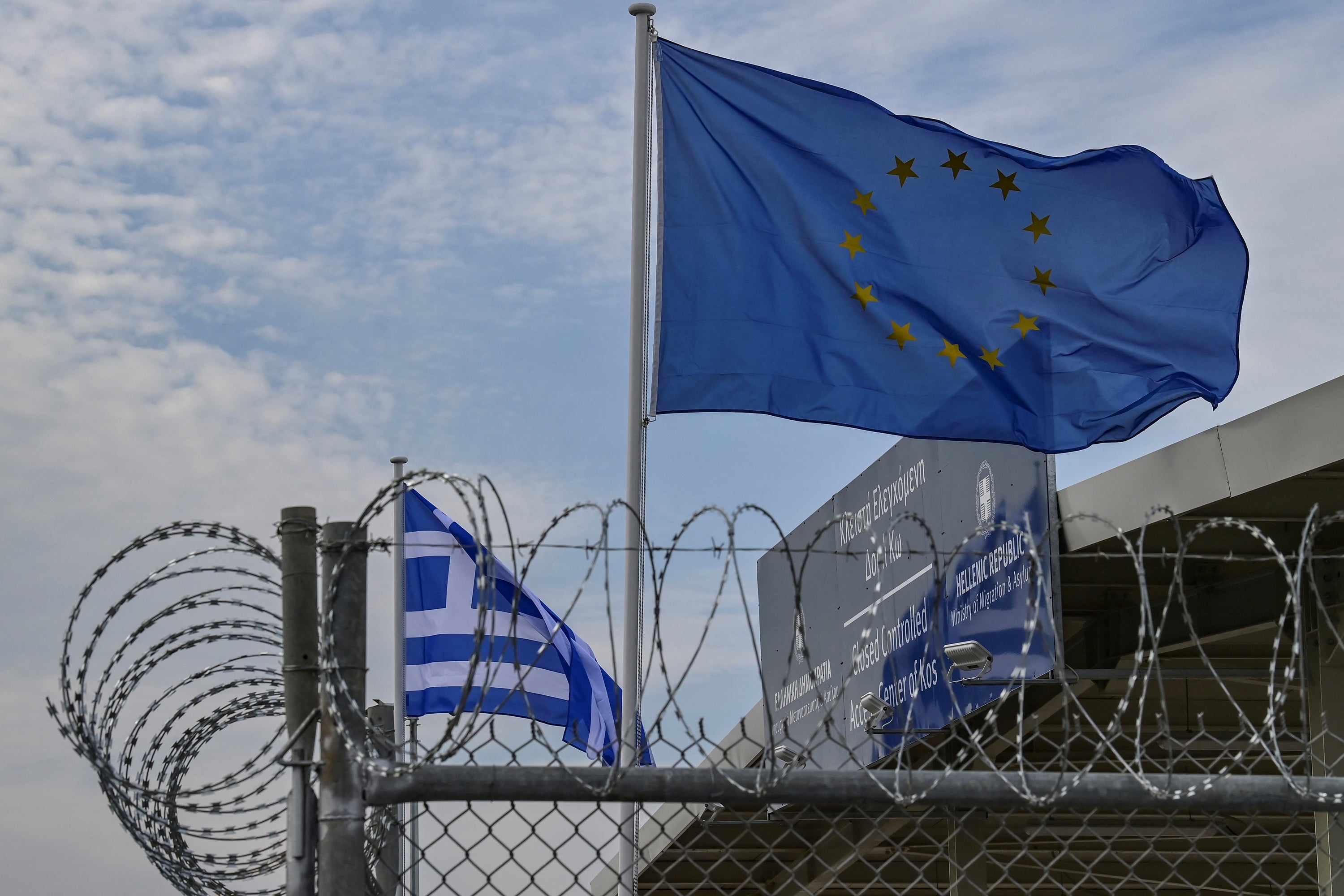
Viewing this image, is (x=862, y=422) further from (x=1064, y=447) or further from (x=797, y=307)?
(x=1064, y=447)

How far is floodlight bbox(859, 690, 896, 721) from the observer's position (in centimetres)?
746

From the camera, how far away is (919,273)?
27.7ft

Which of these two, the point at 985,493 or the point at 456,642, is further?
the point at 456,642

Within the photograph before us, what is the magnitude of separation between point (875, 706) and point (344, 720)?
6.98 m

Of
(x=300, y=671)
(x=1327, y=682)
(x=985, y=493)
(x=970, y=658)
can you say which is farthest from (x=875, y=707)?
(x=300, y=671)

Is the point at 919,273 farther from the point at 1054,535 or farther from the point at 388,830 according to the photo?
the point at 388,830

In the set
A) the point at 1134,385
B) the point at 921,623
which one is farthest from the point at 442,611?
the point at 1134,385

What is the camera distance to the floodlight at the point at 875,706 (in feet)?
24.5

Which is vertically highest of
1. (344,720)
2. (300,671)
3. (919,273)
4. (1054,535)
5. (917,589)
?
(919,273)

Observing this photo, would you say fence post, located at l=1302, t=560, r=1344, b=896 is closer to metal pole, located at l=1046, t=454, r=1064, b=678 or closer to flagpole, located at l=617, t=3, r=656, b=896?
metal pole, located at l=1046, t=454, r=1064, b=678

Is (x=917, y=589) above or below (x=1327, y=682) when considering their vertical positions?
above

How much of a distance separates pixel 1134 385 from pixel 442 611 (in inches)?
254

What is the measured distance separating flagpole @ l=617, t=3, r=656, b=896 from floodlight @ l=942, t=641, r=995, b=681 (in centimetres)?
238

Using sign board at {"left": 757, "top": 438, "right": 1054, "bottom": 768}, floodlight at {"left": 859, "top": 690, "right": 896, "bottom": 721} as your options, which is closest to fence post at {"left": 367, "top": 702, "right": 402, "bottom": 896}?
floodlight at {"left": 859, "top": 690, "right": 896, "bottom": 721}
